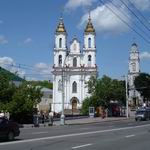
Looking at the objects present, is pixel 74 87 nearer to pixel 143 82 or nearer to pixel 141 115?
pixel 143 82

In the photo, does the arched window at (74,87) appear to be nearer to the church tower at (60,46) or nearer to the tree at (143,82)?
the church tower at (60,46)

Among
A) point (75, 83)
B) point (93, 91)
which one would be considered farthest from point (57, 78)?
point (93, 91)

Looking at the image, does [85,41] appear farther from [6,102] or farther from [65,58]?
[6,102]

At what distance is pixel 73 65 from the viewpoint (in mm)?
122562

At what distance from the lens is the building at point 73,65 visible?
119494 millimetres

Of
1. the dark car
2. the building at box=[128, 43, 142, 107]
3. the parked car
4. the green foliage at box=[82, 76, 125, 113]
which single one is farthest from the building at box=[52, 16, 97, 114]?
the dark car

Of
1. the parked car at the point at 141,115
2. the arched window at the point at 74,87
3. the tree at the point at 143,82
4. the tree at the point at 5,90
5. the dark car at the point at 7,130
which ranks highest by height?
the tree at the point at 143,82

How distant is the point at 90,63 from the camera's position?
121062mm

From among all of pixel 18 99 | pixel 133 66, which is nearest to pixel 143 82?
pixel 133 66

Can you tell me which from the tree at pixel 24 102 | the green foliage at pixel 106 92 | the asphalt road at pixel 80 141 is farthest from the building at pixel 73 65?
the asphalt road at pixel 80 141

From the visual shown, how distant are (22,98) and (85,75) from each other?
67.3 meters

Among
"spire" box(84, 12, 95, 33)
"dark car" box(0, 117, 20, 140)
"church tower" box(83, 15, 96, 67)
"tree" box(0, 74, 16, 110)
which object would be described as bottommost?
"dark car" box(0, 117, 20, 140)

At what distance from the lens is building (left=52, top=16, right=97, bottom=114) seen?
119494 millimetres

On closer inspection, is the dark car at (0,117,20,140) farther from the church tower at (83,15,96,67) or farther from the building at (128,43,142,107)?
the building at (128,43,142,107)
